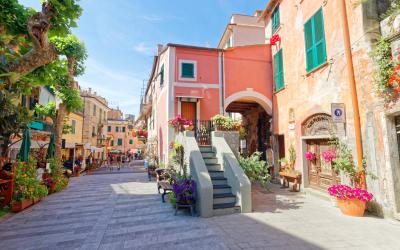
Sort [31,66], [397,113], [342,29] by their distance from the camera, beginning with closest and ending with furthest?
[31,66] → [397,113] → [342,29]

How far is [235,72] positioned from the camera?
12.3 meters

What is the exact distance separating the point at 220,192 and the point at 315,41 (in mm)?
6787

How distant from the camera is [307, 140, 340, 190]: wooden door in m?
7.41

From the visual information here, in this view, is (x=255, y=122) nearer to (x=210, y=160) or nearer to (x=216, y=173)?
(x=210, y=160)

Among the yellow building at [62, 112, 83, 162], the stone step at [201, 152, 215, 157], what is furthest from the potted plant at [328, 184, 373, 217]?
the yellow building at [62, 112, 83, 162]

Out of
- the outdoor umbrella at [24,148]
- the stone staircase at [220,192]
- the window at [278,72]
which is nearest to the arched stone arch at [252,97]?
the window at [278,72]

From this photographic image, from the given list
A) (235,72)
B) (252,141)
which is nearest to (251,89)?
(235,72)

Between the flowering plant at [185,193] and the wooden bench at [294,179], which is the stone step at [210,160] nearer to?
the flowering plant at [185,193]

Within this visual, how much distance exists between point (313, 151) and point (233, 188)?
4004 mm

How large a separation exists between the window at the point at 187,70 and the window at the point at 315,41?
5.68 m

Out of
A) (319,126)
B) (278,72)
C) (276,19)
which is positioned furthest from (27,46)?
(276,19)

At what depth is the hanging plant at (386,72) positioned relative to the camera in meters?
5.12

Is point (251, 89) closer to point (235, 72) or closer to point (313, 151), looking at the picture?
point (235, 72)

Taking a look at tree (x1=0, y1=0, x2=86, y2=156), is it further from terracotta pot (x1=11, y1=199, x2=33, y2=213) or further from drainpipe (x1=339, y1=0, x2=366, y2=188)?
drainpipe (x1=339, y1=0, x2=366, y2=188)
